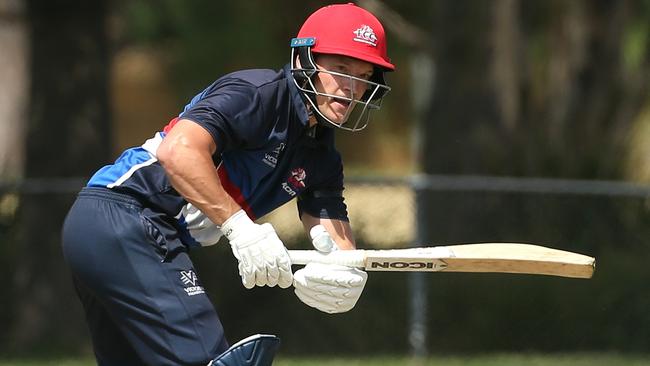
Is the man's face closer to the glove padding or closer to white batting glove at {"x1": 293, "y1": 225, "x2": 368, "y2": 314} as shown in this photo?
white batting glove at {"x1": 293, "y1": 225, "x2": 368, "y2": 314}

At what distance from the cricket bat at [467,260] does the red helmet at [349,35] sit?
0.77 meters

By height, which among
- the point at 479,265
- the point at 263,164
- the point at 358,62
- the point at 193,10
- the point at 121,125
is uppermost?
the point at 358,62

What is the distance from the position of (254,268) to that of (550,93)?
9939 mm

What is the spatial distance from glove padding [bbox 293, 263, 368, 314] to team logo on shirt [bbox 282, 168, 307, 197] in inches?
18.2

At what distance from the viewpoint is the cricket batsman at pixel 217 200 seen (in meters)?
4.58

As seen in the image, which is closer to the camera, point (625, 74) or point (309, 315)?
point (309, 315)

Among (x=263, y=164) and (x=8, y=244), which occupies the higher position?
(x=263, y=164)

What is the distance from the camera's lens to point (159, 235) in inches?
190

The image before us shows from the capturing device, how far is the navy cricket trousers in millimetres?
4605

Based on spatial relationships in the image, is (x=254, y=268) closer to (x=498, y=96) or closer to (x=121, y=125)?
(x=498, y=96)

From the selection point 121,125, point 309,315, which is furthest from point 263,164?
point 121,125

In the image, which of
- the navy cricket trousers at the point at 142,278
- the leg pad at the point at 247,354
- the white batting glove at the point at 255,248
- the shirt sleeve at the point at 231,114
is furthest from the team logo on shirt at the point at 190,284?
the shirt sleeve at the point at 231,114

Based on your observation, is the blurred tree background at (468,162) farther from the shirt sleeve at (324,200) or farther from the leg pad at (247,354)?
the leg pad at (247,354)

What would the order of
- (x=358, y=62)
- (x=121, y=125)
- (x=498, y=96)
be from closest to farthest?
1. (x=358, y=62)
2. (x=498, y=96)
3. (x=121, y=125)
